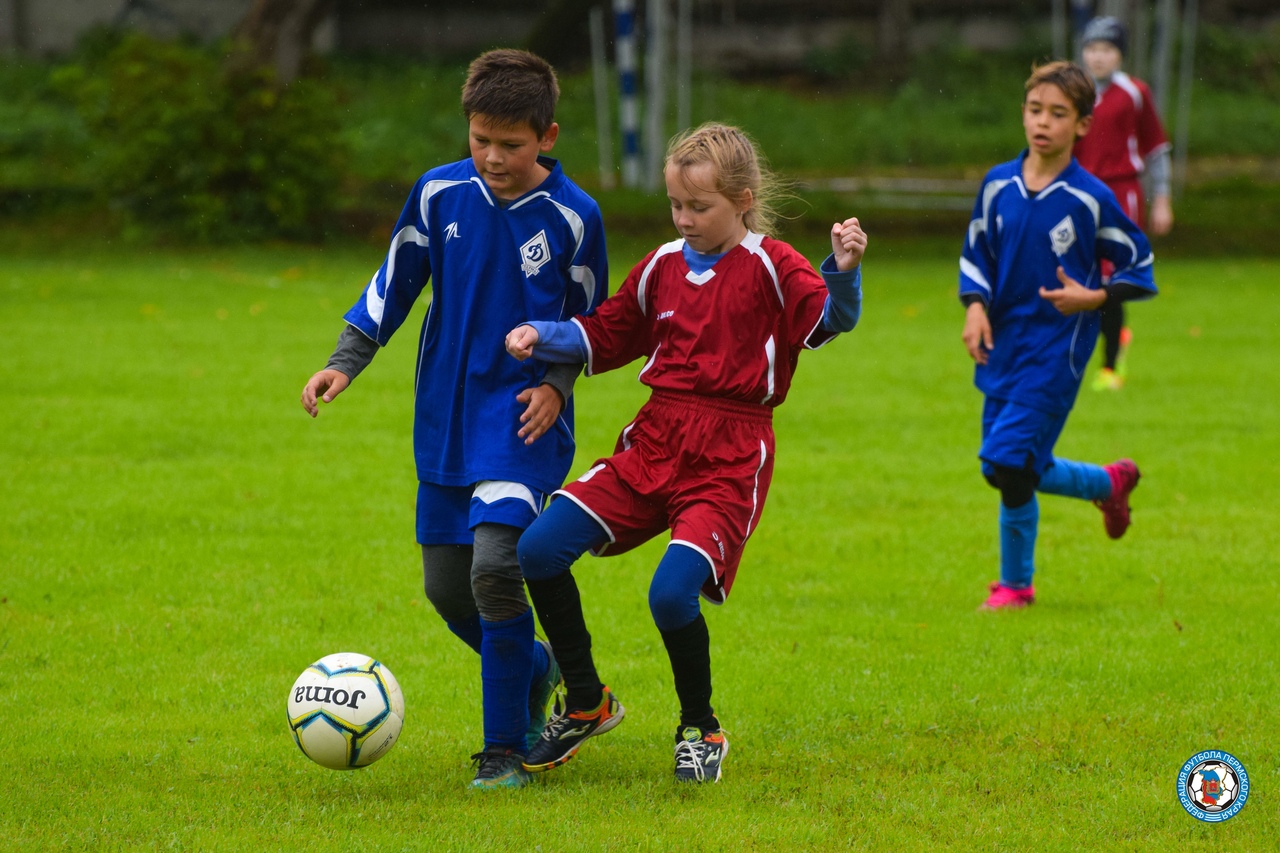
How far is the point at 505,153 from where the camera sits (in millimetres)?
3922

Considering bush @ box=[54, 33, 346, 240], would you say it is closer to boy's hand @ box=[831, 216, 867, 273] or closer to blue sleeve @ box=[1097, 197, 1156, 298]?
blue sleeve @ box=[1097, 197, 1156, 298]

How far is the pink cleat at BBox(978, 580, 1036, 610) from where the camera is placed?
592 cm

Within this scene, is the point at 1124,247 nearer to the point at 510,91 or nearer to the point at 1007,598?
the point at 1007,598

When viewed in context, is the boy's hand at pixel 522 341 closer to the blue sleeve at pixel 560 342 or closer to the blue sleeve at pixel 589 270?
the blue sleeve at pixel 560 342

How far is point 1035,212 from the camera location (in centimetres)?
584

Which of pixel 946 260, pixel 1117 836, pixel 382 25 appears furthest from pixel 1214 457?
pixel 382 25

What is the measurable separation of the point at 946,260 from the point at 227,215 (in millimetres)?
9070

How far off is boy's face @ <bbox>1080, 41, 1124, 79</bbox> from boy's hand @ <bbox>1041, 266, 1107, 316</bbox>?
451 centimetres

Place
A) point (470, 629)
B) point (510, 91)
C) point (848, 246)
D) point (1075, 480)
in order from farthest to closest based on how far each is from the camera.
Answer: point (1075, 480)
point (470, 629)
point (510, 91)
point (848, 246)

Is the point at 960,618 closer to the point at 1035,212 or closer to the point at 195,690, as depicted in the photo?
the point at 1035,212

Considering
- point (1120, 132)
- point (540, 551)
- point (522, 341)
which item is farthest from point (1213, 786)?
point (1120, 132)

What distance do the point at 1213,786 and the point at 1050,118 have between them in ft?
9.07

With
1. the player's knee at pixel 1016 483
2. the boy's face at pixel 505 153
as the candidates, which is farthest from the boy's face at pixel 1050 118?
the boy's face at pixel 505 153

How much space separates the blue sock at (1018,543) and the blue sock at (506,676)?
8.32 ft
